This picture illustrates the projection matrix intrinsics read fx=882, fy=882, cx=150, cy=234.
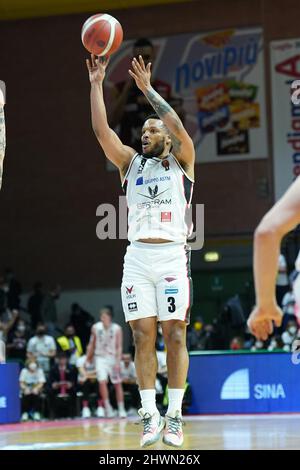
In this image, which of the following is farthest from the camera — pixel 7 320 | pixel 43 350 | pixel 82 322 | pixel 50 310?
pixel 50 310

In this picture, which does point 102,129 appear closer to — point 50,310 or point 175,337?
point 175,337

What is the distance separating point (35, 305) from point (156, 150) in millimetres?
17936

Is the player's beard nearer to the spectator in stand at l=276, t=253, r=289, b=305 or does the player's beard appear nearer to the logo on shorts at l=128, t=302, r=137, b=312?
the logo on shorts at l=128, t=302, r=137, b=312

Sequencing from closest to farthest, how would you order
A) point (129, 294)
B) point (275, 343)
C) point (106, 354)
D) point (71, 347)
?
point (129, 294) < point (106, 354) < point (275, 343) < point (71, 347)

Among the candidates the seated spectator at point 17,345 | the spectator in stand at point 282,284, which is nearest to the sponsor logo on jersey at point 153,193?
the spectator in stand at point 282,284

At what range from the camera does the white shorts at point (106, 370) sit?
59.4 ft

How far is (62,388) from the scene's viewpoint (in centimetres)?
1881

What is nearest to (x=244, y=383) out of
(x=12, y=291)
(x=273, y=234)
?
(x=12, y=291)

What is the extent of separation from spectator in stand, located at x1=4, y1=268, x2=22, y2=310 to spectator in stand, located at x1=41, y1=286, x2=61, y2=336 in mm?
787

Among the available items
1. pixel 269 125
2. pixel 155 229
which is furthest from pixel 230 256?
pixel 155 229

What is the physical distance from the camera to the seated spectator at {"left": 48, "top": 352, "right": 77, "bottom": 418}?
1866 centimetres

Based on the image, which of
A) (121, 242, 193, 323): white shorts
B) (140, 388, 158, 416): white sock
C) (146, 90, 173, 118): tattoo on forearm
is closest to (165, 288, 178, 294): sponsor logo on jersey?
(121, 242, 193, 323): white shorts

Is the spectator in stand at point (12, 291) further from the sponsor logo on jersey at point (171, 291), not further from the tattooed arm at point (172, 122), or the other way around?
the sponsor logo on jersey at point (171, 291)

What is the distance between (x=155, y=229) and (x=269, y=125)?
19085 mm
